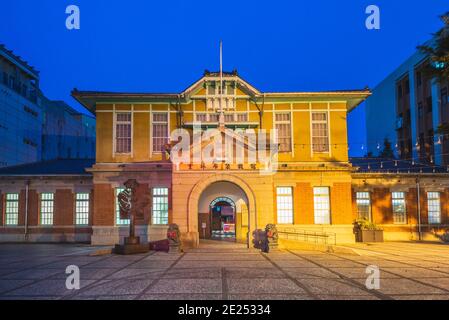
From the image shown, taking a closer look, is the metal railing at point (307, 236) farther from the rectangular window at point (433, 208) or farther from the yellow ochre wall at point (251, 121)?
the rectangular window at point (433, 208)

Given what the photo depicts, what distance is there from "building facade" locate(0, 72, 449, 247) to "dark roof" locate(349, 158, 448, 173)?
4.62 ft

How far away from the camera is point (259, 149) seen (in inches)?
951

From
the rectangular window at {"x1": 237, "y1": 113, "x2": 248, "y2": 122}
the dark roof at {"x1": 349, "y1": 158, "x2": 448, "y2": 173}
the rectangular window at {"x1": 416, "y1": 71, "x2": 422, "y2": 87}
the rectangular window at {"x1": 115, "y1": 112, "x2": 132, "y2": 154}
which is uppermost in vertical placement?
the rectangular window at {"x1": 416, "y1": 71, "x2": 422, "y2": 87}

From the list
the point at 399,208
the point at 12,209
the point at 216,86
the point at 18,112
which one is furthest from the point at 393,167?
the point at 18,112

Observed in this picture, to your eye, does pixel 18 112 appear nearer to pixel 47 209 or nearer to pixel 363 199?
pixel 47 209

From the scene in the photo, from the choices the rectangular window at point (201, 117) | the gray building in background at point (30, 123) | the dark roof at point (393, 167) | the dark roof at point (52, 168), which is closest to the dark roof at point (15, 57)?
the gray building in background at point (30, 123)

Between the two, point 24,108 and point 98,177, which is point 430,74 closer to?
point 98,177

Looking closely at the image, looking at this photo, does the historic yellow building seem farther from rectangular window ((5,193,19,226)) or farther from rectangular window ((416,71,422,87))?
rectangular window ((416,71,422,87))

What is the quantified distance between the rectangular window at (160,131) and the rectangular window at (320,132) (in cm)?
1017

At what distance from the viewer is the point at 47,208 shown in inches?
1136

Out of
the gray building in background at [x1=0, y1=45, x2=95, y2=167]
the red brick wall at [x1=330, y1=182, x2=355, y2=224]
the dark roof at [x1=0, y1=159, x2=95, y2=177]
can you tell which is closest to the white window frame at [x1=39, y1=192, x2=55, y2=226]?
the dark roof at [x1=0, y1=159, x2=95, y2=177]

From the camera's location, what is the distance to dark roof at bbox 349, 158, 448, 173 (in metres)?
30.8

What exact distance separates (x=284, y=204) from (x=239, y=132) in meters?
5.79
